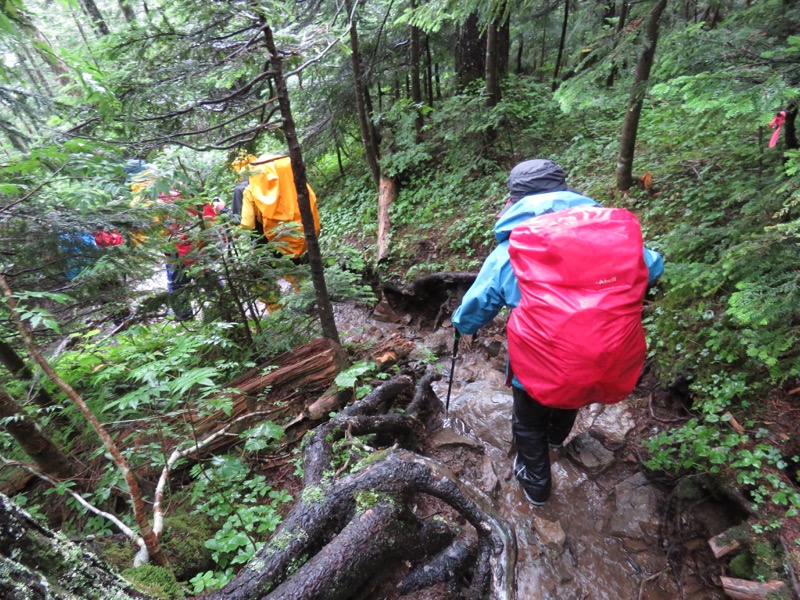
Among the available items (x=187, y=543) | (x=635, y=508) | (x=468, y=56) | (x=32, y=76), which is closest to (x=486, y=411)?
(x=635, y=508)

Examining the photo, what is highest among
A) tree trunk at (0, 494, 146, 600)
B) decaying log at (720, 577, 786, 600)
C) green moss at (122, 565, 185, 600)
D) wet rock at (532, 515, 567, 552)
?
tree trunk at (0, 494, 146, 600)

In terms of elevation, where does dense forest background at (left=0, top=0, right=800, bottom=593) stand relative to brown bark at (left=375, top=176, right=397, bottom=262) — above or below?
above

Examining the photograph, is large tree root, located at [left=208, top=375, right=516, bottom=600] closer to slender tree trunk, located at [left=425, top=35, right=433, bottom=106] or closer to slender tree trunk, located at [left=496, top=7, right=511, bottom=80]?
slender tree trunk, located at [left=496, top=7, right=511, bottom=80]

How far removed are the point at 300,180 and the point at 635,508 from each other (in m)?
4.25

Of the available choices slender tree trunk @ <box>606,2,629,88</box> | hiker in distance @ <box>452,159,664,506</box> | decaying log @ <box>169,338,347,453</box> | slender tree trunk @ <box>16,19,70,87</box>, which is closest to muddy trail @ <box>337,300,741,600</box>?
hiker in distance @ <box>452,159,664,506</box>

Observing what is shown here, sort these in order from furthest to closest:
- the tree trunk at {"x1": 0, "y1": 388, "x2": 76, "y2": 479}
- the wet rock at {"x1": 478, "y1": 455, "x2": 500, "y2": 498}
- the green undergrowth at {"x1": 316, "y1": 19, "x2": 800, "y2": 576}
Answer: the wet rock at {"x1": 478, "y1": 455, "x2": 500, "y2": 498}
the green undergrowth at {"x1": 316, "y1": 19, "x2": 800, "y2": 576}
the tree trunk at {"x1": 0, "y1": 388, "x2": 76, "y2": 479}

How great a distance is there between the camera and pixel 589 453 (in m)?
3.83

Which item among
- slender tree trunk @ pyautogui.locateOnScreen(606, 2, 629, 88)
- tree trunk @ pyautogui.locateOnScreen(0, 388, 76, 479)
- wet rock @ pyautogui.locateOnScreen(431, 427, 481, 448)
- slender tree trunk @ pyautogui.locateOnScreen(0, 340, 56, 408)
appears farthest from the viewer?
slender tree trunk @ pyautogui.locateOnScreen(606, 2, 629, 88)

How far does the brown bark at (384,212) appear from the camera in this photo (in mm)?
8534

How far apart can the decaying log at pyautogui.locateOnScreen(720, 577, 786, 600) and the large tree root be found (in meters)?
1.30

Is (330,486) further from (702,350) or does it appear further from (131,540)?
(702,350)

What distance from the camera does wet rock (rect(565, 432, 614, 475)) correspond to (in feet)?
12.2

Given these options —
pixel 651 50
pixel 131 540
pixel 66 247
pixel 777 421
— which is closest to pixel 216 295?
pixel 66 247

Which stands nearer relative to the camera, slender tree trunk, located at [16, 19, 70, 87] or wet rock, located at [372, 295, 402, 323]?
slender tree trunk, located at [16, 19, 70, 87]
